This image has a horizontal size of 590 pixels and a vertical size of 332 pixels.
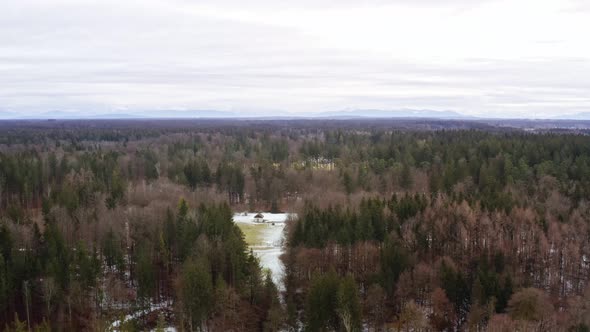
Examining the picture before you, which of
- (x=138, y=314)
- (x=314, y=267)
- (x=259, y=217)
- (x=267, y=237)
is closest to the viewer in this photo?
(x=138, y=314)

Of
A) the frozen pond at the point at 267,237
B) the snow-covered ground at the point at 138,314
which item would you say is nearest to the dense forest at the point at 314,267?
the snow-covered ground at the point at 138,314

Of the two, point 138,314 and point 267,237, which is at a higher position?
point 138,314

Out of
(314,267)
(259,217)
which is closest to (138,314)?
(314,267)

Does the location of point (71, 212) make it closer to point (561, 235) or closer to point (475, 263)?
point (475, 263)

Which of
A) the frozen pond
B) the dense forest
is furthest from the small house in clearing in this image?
the dense forest

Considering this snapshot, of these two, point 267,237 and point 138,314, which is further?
point 267,237

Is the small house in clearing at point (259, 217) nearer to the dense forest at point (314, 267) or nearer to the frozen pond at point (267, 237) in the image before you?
the frozen pond at point (267, 237)

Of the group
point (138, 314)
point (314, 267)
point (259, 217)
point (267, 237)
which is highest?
point (314, 267)

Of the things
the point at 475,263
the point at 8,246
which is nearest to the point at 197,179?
the point at 8,246

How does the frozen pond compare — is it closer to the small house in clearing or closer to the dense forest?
the small house in clearing

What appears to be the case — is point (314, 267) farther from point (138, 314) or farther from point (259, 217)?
point (259, 217)
